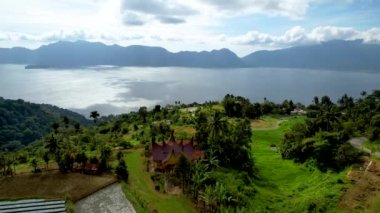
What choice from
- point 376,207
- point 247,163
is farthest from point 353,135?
point 376,207

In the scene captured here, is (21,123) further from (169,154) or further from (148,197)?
(148,197)

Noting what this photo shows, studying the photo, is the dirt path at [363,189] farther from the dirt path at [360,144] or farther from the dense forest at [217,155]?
the dirt path at [360,144]

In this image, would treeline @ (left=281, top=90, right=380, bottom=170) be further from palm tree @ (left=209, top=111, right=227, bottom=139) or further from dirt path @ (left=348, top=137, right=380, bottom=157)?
palm tree @ (left=209, top=111, right=227, bottom=139)

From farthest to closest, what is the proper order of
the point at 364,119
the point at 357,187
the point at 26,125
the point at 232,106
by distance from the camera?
1. the point at 26,125
2. the point at 232,106
3. the point at 364,119
4. the point at 357,187

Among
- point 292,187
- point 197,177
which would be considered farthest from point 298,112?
point 197,177

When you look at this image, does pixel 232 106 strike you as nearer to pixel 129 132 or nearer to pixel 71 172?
pixel 129 132

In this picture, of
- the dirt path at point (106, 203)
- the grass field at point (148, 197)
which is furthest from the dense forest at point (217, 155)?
the dirt path at point (106, 203)

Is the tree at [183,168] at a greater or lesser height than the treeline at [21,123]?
greater
